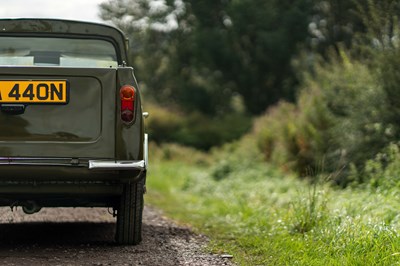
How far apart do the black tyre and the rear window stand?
1352mm

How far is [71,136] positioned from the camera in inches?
221

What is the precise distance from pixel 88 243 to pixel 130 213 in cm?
64

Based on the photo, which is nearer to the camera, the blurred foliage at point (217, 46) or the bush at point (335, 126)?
the bush at point (335, 126)

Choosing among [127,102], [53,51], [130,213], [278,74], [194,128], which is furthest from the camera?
[278,74]

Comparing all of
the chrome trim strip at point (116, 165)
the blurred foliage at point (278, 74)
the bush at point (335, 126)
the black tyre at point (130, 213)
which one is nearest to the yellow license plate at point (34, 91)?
the chrome trim strip at point (116, 165)

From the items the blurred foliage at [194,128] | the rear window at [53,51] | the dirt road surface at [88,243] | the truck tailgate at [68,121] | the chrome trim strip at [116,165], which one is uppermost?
the rear window at [53,51]

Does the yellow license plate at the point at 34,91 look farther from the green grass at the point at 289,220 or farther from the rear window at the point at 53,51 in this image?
the green grass at the point at 289,220

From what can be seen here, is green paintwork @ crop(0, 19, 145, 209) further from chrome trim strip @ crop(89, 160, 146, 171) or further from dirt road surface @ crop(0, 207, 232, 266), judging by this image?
dirt road surface @ crop(0, 207, 232, 266)

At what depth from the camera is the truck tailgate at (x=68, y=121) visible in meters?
5.52

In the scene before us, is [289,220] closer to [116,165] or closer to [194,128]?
[116,165]

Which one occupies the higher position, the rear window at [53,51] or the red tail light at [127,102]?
the rear window at [53,51]

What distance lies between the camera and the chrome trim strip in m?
5.52

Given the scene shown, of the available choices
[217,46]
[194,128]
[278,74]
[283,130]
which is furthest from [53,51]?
[278,74]

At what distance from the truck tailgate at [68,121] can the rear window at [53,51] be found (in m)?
1.08
